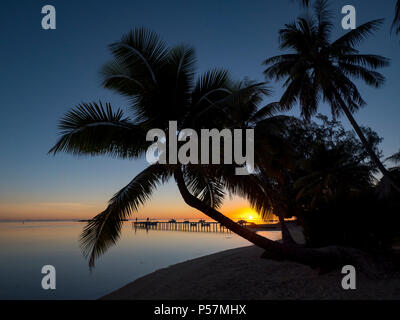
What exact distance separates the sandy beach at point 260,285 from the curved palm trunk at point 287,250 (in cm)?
38

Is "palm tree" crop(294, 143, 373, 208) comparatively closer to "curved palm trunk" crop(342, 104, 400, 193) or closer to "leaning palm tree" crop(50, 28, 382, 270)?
"curved palm trunk" crop(342, 104, 400, 193)

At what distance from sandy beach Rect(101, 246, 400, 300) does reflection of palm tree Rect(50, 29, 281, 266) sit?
3.81 ft

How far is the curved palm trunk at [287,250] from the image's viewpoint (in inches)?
234

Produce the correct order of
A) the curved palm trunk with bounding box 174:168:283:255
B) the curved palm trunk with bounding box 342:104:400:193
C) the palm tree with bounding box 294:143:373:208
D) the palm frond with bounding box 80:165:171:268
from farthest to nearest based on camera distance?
the palm tree with bounding box 294:143:373:208, the curved palm trunk with bounding box 342:104:400:193, the curved palm trunk with bounding box 174:168:283:255, the palm frond with bounding box 80:165:171:268

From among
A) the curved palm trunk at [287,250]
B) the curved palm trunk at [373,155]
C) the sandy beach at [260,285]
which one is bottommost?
the sandy beach at [260,285]

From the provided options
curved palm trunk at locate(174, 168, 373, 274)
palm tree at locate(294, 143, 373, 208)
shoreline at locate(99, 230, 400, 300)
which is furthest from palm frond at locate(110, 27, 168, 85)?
palm tree at locate(294, 143, 373, 208)

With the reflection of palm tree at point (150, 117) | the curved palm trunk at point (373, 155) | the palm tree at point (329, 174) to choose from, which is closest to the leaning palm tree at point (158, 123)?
the reflection of palm tree at point (150, 117)

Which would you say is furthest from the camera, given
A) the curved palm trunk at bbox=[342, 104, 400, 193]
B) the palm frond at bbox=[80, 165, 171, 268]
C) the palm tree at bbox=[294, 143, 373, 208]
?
the palm tree at bbox=[294, 143, 373, 208]

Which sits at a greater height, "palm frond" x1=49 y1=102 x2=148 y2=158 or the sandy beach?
"palm frond" x1=49 y1=102 x2=148 y2=158

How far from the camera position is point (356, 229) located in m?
6.95

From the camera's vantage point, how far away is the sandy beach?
528cm

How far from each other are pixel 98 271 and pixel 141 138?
50.8 ft

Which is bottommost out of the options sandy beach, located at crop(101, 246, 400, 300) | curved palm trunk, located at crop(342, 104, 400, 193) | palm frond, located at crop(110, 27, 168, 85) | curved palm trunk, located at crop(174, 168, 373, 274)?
A: sandy beach, located at crop(101, 246, 400, 300)

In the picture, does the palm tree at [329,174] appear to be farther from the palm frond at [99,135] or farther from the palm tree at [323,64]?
the palm frond at [99,135]
